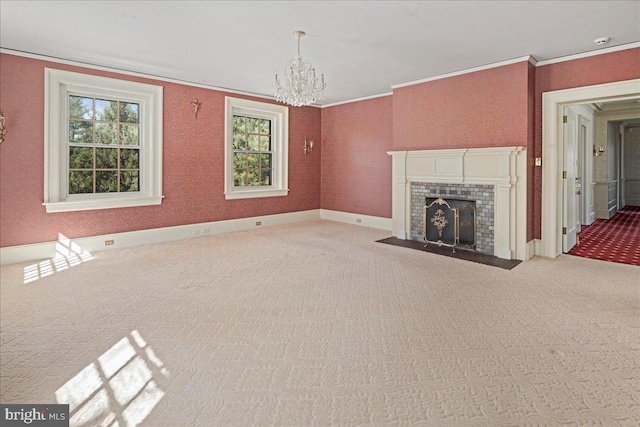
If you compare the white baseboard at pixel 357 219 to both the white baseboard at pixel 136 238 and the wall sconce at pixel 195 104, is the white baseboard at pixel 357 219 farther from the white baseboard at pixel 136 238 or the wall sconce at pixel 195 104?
the wall sconce at pixel 195 104

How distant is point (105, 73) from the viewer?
5336 millimetres

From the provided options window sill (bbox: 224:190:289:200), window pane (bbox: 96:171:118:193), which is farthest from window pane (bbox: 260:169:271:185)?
window pane (bbox: 96:171:118:193)

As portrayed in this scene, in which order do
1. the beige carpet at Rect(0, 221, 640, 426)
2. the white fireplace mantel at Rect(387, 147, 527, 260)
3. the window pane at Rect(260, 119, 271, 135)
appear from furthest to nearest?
the window pane at Rect(260, 119, 271, 135) → the white fireplace mantel at Rect(387, 147, 527, 260) → the beige carpet at Rect(0, 221, 640, 426)

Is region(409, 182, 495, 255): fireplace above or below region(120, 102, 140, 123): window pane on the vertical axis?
below

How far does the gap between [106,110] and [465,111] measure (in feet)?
17.3

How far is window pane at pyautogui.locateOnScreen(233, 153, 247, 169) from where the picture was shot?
7.10 metres

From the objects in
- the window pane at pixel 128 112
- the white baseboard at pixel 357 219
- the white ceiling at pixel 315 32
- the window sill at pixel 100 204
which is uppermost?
the white ceiling at pixel 315 32

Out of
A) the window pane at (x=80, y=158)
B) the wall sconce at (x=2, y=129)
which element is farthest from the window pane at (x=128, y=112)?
the wall sconce at (x=2, y=129)

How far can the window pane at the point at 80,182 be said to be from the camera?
17.3 feet

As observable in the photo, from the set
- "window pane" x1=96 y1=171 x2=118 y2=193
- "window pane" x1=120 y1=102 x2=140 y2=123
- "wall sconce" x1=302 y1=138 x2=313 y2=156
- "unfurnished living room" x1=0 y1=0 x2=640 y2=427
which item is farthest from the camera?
"wall sconce" x1=302 y1=138 x2=313 y2=156

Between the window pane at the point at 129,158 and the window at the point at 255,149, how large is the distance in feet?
4.89

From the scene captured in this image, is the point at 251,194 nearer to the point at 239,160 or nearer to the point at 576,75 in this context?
the point at 239,160

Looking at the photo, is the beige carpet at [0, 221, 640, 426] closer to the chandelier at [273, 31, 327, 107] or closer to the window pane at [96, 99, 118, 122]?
the chandelier at [273, 31, 327, 107]

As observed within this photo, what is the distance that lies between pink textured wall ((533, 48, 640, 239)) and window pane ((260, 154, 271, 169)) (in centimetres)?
481
